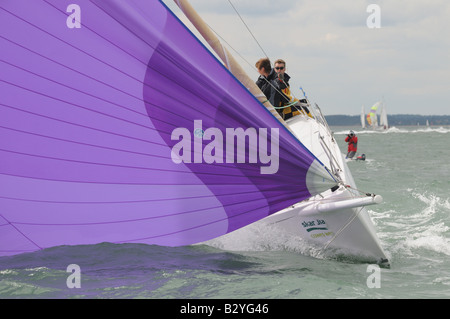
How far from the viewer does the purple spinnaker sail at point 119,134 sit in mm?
4723

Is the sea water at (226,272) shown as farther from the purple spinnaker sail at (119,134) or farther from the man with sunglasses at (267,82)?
the man with sunglasses at (267,82)

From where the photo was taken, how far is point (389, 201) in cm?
1173

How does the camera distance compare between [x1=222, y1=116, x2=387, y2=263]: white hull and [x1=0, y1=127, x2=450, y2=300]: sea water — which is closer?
[x1=0, y1=127, x2=450, y2=300]: sea water

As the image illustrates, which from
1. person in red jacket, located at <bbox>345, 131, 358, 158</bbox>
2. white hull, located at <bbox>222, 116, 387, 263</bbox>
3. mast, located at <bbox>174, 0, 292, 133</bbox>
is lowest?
white hull, located at <bbox>222, 116, 387, 263</bbox>

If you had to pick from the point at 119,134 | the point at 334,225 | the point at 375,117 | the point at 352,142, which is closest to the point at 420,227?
the point at 334,225

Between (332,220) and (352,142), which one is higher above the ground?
(352,142)

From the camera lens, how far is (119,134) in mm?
4973

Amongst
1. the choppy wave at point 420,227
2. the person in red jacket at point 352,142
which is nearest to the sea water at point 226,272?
the choppy wave at point 420,227

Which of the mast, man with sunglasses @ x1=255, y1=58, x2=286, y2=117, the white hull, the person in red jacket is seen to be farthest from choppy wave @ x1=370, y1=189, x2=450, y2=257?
the person in red jacket

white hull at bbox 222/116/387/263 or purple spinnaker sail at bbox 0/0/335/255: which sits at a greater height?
purple spinnaker sail at bbox 0/0/335/255

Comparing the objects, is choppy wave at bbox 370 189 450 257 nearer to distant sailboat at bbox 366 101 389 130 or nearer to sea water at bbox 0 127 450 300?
sea water at bbox 0 127 450 300

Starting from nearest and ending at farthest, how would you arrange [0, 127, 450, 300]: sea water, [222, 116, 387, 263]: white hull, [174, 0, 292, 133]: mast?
[0, 127, 450, 300]: sea water < [174, 0, 292, 133]: mast < [222, 116, 387, 263]: white hull

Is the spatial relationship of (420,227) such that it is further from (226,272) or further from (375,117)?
(375,117)

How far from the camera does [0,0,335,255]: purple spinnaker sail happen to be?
472cm
